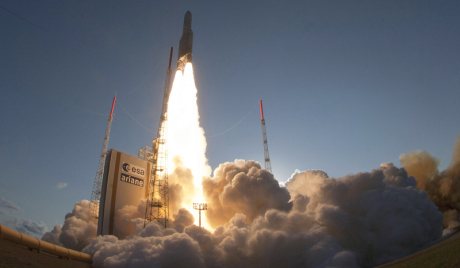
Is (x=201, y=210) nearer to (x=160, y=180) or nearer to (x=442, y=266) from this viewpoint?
(x=160, y=180)

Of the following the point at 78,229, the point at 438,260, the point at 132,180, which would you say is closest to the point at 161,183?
the point at 132,180

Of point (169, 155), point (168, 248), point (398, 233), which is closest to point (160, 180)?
point (169, 155)

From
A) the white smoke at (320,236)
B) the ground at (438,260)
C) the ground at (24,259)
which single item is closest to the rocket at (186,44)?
the white smoke at (320,236)

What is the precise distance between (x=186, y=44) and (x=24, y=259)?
4410 centimetres

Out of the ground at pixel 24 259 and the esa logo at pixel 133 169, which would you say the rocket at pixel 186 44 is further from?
the ground at pixel 24 259

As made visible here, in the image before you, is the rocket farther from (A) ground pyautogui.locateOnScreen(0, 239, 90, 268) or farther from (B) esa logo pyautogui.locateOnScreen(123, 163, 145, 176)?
(A) ground pyautogui.locateOnScreen(0, 239, 90, 268)

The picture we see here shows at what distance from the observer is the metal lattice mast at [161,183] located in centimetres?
5075

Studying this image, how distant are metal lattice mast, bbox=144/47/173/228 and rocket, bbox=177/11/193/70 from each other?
416cm

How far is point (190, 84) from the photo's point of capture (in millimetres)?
58594

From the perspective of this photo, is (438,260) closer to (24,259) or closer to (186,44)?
(24,259)

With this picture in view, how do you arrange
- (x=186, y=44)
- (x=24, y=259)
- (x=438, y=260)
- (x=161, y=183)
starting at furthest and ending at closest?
(x=186, y=44)
(x=161, y=183)
(x=24, y=259)
(x=438, y=260)

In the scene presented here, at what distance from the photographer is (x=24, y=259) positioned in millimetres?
31578

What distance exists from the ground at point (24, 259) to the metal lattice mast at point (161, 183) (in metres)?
14.2

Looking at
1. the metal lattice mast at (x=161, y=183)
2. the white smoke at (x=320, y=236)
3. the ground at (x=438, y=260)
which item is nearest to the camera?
the ground at (x=438, y=260)
